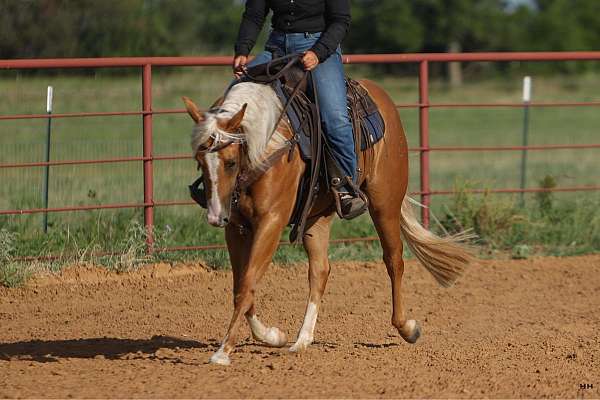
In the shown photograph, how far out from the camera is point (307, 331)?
22.0 feet

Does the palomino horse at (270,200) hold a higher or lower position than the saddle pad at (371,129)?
lower

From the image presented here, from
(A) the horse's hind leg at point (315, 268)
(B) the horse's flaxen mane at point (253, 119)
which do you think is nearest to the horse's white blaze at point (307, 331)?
(A) the horse's hind leg at point (315, 268)

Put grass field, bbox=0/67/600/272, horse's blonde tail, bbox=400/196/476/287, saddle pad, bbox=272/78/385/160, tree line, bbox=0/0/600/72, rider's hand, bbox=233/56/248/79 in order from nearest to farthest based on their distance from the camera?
rider's hand, bbox=233/56/248/79, saddle pad, bbox=272/78/385/160, horse's blonde tail, bbox=400/196/476/287, grass field, bbox=0/67/600/272, tree line, bbox=0/0/600/72

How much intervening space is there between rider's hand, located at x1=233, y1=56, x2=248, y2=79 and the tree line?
11.7 metres

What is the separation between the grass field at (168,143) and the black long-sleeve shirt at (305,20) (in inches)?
133

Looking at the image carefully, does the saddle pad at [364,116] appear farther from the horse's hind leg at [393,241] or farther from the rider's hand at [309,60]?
the rider's hand at [309,60]

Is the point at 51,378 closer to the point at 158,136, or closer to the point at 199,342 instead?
the point at 199,342

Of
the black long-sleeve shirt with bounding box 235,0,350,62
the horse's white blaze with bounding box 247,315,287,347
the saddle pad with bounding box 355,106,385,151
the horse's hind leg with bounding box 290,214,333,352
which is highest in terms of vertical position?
the black long-sleeve shirt with bounding box 235,0,350,62

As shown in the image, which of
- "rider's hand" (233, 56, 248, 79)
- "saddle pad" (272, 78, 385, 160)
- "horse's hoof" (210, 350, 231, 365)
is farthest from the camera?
"saddle pad" (272, 78, 385, 160)

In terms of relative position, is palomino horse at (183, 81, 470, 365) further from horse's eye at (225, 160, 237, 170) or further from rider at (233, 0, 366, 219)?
rider at (233, 0, 366, 219)

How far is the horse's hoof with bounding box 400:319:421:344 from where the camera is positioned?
7.02 metres

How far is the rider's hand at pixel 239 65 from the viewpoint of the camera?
→ 21.6ft

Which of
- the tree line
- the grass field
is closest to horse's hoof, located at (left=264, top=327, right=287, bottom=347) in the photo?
the grass field

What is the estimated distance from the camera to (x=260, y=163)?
5.88 metres
